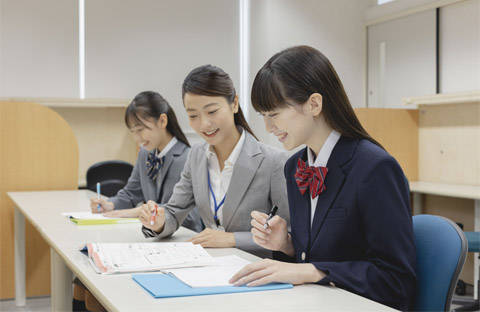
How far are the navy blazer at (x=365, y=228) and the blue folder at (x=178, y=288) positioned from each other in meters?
0.17

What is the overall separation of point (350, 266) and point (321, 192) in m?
0.22

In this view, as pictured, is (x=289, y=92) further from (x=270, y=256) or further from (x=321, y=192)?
(x=270, y=256)

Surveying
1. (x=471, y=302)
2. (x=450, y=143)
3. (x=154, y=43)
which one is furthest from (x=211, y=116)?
(x=154, y=43)

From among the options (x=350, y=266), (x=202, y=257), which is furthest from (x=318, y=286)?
(x=202, y=257)

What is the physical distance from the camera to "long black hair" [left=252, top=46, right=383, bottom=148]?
1.35m

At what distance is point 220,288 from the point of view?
1202 mm

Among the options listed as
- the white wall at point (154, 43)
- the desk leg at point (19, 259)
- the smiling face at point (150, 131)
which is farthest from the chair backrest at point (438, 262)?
the white wall at point (154, 43)

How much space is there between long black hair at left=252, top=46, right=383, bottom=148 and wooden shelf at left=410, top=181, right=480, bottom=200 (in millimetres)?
2557

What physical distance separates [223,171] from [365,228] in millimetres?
837

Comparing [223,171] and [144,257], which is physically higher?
[223,171]

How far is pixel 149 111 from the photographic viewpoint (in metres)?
2.72

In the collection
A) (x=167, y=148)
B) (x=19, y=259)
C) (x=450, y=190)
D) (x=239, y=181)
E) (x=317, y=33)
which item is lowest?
(x=19, y=259)

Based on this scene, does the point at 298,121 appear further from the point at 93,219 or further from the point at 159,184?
the point at 159,184

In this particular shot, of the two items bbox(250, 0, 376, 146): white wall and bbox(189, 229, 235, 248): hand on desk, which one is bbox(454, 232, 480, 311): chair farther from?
bbox(250, 0, 376, 146): white wall
